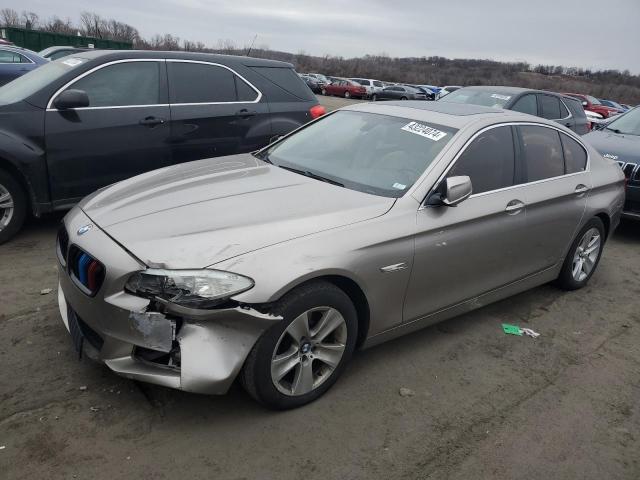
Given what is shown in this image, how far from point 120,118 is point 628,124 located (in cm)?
706

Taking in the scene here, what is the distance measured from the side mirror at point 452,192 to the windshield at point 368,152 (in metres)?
0.18

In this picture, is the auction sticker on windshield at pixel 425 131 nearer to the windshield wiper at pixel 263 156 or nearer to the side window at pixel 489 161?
the side window at pixel 489 161

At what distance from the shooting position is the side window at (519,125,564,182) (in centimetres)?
417

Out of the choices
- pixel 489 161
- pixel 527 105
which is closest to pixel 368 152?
pixel 489 161

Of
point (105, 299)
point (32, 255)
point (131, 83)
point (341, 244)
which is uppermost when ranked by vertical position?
point (131, 83)

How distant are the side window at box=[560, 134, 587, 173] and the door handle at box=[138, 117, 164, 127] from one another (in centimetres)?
381

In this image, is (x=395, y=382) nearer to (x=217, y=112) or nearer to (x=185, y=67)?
(x=217, y=112)

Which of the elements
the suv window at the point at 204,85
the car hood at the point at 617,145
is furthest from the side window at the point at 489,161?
the car hood at the point at 617,145

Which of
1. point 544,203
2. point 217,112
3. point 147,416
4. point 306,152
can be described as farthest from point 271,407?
point 217,112

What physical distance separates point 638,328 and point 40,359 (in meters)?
4.41

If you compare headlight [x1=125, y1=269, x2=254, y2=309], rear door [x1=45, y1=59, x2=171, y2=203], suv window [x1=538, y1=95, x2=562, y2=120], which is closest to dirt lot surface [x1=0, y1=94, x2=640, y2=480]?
headlight [x1=125, y1=269, x2=254, y2=309]

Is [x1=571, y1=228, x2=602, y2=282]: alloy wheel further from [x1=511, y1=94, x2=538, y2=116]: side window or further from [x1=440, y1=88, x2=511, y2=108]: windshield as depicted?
[x1=511, y1=94, x2=538, y2=116]: side window

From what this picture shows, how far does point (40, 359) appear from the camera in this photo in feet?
10.5

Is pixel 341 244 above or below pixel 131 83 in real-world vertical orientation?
below
